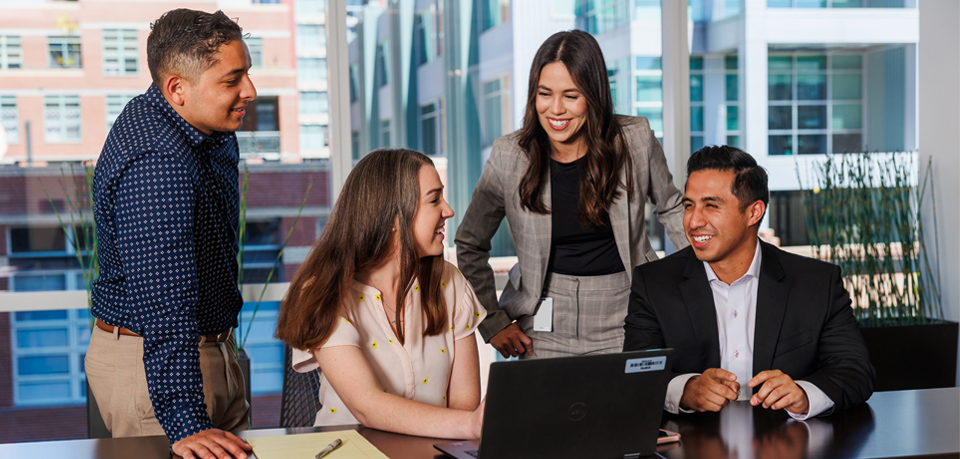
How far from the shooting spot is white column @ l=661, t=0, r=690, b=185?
12.5 ft

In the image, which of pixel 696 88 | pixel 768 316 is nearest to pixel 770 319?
pixel 768 316

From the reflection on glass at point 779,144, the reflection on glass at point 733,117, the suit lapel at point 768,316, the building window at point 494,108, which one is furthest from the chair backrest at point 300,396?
the reflection on glass at point 779,144

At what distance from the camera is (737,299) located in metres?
2.14

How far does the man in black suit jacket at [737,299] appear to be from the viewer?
2.03 meters

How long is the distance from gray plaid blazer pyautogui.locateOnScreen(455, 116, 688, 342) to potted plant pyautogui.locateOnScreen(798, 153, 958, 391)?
1446 millimetres

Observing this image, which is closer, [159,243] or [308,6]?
[159,243]

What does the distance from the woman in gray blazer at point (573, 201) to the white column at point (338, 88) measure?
1.11 metres

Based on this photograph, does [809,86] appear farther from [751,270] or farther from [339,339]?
[339,339]

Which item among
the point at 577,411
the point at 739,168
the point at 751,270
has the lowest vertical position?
the point at 577,411

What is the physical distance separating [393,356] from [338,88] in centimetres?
193

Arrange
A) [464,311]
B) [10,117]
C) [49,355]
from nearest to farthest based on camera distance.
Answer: [464,311] → [10,117] → [49,355]

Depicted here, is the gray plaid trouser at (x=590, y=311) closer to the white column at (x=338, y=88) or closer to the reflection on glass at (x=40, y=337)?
the white column at (x=338, y=88)

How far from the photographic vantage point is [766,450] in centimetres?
145

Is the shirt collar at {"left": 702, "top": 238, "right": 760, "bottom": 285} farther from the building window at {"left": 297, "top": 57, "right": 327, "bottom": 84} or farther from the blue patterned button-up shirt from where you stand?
the building window at {"left": 297, "top": 57, "right": 327, "bottom": 84}
